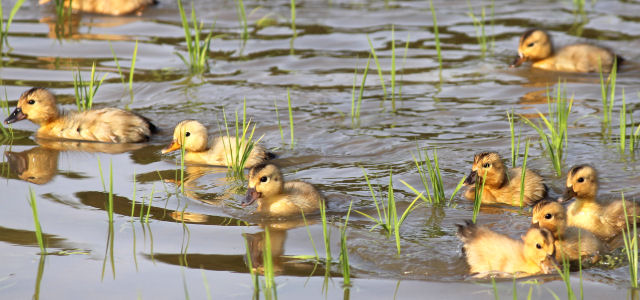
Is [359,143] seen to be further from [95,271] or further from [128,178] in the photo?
[95,271]

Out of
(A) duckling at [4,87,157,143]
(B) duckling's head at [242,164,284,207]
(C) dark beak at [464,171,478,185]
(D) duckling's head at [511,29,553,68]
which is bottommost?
(B) duckling's head at [242,164,284,207]

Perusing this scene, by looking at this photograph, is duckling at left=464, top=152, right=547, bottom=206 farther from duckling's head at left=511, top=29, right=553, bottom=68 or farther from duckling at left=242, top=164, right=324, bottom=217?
duckling's head at left=511, top=29, right=553, bottom=68

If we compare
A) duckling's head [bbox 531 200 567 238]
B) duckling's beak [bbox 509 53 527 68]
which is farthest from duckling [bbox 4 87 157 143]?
duckling's beak [bbox 509 53 527 68]

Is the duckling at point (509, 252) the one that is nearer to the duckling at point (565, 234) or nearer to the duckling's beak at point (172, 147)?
the duckling at point (565, 234)

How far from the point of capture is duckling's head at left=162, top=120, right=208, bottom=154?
7000 mm

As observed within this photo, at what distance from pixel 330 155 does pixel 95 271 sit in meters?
2.72

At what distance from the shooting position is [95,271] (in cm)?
479

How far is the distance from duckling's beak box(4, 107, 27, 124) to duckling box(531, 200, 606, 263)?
429 cm

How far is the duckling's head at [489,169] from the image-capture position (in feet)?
20.0

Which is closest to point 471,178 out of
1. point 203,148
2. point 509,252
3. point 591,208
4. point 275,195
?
point 591,208

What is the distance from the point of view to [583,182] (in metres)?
5.72

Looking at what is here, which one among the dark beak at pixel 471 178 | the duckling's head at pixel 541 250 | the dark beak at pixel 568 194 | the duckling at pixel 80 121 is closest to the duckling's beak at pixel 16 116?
the duckling at pixel 80 121

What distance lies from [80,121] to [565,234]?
13.4 ft

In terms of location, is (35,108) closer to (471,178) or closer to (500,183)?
(471,178)
